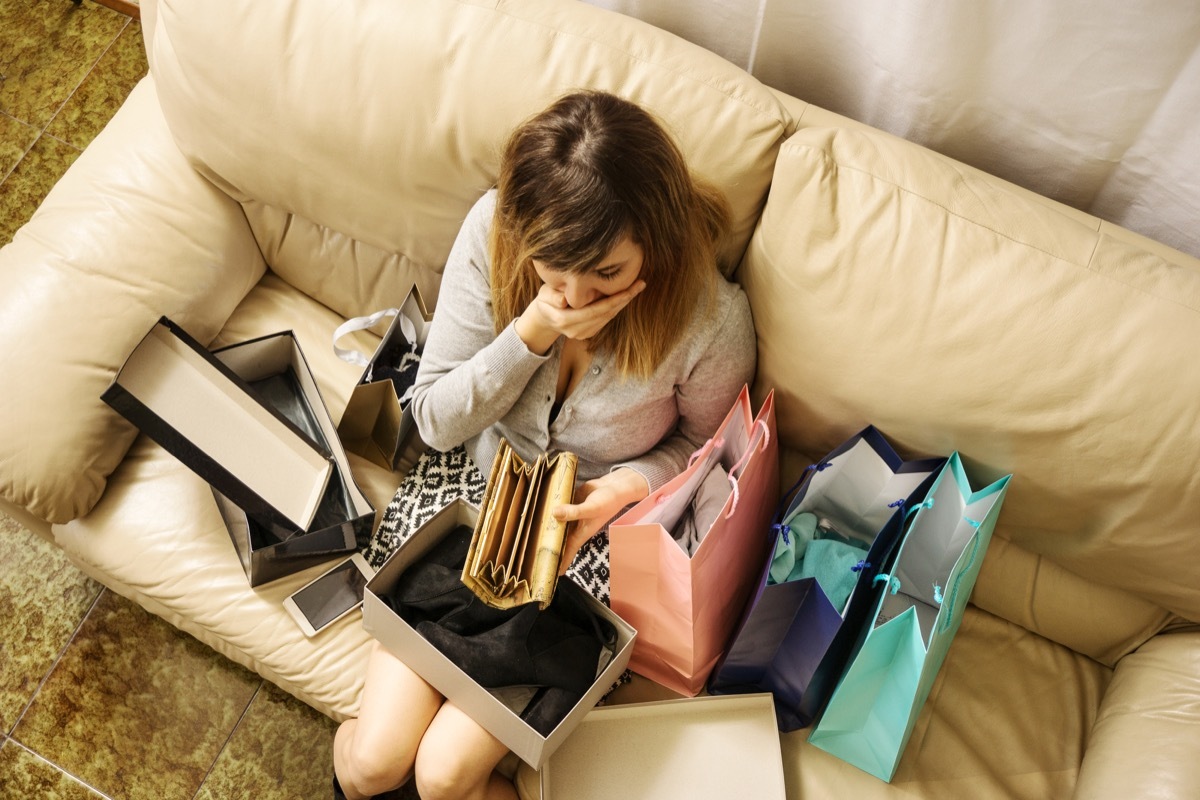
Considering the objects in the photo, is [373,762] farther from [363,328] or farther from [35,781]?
[35,781]

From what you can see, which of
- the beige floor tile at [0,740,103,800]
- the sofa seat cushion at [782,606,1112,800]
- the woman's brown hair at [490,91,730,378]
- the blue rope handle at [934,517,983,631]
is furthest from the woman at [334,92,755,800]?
the beige floor tile at [0,740,103,800]

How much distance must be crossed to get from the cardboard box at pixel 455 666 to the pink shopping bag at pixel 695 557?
0.19 ft

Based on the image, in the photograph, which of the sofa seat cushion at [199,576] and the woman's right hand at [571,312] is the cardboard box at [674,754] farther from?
the woman's right hand at [571,312]

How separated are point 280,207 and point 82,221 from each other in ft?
0.99

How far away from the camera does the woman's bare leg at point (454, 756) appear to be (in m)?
1.20

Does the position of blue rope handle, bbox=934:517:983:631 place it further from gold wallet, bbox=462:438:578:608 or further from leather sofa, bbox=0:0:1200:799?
gold wallet, bbox=462:438:578:608

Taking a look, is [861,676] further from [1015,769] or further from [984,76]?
[984,76]

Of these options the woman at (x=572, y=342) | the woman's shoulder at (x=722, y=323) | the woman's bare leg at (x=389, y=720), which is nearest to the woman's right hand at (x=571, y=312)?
the woman at (x=572, y=342)

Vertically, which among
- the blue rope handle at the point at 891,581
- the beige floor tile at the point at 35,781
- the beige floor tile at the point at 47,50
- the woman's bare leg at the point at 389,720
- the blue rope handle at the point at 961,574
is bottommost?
the beige floor tile at the point at 35,781

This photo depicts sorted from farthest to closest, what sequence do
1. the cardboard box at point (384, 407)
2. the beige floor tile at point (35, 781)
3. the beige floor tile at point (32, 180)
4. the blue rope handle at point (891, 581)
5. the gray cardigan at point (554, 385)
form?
the beige floor tile at point (32, 180) < the beige floor tile at point (35, 781) < the cardboard box at point (384, 407) < the gray cardigan at point (554, 385) < the blue rope handle at point (891, 581)

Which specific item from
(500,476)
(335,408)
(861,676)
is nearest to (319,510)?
(335,408)

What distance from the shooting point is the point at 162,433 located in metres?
1.24

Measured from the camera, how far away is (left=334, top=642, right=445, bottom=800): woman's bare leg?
48.5 inches

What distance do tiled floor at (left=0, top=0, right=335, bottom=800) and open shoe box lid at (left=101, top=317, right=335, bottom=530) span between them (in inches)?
25.1
